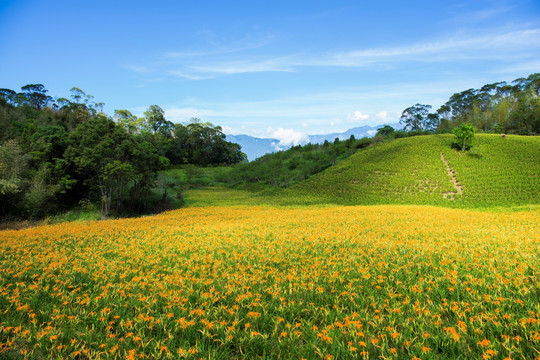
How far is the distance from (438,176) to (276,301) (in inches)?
1722

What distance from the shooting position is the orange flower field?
3.52 meters

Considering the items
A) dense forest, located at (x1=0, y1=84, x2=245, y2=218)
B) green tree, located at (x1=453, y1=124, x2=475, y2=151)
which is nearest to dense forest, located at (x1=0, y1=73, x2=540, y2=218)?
dense forest, located at (x1=0, y1=84, x2=245, y2=218)

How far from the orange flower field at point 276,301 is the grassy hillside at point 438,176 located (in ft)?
93.2

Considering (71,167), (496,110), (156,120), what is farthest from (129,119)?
(496,110)

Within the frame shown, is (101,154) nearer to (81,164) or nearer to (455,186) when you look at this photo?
(81,164)

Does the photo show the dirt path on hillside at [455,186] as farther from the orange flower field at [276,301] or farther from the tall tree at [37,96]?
the tall tree at [37,96]

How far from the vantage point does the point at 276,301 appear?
486 centimetres

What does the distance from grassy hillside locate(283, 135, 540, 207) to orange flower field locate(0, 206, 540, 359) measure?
28.4m

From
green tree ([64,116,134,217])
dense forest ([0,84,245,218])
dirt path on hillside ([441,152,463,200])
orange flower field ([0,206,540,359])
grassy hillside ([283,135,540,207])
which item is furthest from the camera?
dirt path on hillside ([441,152,463,200])

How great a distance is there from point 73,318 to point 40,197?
22.6m

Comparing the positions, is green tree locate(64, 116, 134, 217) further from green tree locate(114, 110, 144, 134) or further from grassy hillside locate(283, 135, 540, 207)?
green tree locate(114, 110, 144, 134)

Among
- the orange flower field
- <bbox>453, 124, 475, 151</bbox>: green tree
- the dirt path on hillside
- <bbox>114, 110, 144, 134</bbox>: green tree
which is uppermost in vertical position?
<bbox>114, 110, 144, 134</bbox>: green tree

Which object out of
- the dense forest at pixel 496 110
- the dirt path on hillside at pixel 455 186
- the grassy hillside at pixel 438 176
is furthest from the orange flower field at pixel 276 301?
the dense forest at pixel 496 110

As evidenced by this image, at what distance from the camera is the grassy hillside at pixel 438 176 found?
3309 cm
